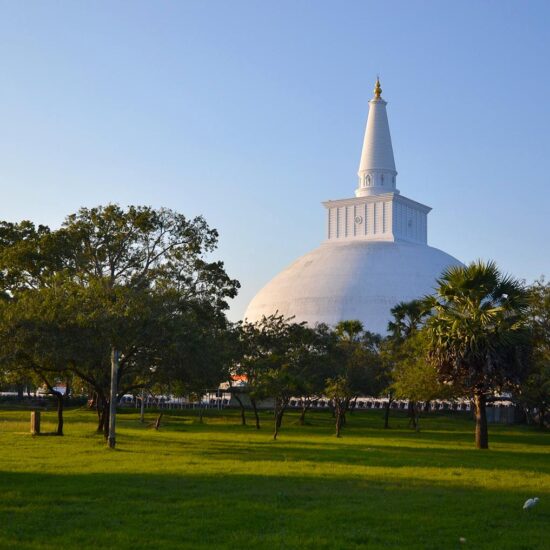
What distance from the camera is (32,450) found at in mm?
26234

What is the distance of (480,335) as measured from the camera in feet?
105

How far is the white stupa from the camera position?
89.9m

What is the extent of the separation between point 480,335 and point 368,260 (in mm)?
61419

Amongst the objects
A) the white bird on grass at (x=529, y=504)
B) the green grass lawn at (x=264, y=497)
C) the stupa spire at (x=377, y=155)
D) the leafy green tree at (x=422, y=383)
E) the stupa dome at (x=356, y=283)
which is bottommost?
the green grass lawn at (x=264, y=497)

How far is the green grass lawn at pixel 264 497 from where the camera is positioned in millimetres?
12336

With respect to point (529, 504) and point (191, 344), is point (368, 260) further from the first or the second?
point (529, 504)

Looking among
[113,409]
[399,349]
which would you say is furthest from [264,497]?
[399,349]

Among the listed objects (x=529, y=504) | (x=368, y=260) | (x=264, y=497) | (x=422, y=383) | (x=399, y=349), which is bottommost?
(x=264, y=497)

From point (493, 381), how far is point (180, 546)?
2284cm

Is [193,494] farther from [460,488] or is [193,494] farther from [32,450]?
[32,450]

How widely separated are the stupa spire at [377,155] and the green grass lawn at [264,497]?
69016 millimetres

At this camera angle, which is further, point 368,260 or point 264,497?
point 368,260

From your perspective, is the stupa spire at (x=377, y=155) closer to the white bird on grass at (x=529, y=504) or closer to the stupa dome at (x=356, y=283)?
the stupa dome at (x=356, y=283)

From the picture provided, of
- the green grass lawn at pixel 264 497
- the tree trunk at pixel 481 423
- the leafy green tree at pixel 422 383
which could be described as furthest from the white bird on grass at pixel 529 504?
the leafy green tree at pixel 422 383
